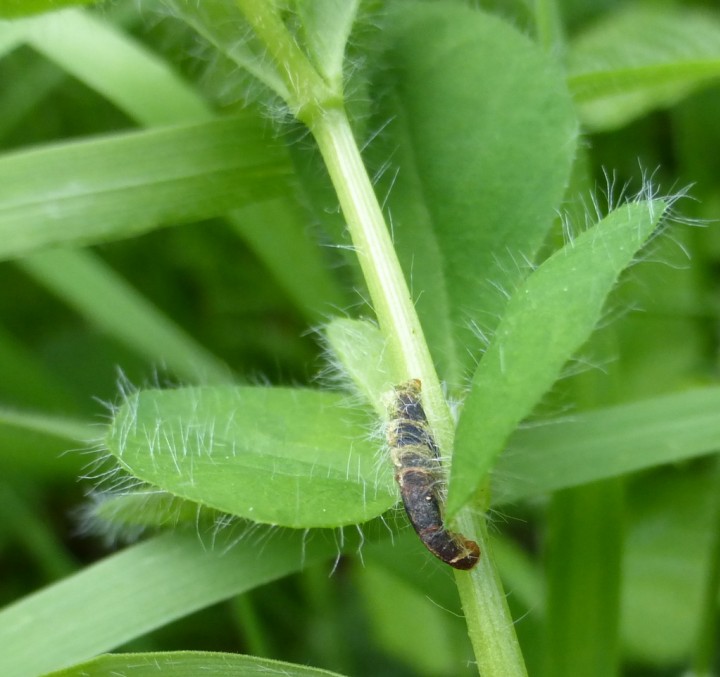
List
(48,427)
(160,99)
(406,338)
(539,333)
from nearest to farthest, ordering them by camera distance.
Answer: (539,333) < (406,338) < (48,427) < (160,99)

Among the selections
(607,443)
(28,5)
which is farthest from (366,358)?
(28,5)

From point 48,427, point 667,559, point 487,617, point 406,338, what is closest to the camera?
point 487,617

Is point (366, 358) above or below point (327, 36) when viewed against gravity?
below

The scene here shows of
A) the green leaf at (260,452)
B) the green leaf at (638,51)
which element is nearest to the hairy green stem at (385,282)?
the green leaf at (260,452)

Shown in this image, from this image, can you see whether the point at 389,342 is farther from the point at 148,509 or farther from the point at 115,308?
the point at 115,308

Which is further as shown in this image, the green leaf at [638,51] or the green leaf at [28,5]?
the green leaf at [638,51]

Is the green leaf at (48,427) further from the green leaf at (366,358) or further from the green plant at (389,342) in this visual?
the green leaf at (366,358)

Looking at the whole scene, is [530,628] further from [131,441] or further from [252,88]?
[252,88]

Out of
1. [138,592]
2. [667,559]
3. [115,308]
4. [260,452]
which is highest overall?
[260,452]
